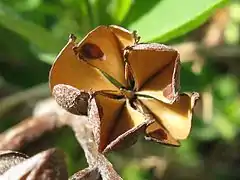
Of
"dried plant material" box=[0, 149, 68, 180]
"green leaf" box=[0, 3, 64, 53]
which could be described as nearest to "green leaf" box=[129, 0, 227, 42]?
"green leaf" box=[0, 3, 64, 53]

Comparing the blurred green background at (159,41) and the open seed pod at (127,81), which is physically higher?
the blurred green background at (159,41)

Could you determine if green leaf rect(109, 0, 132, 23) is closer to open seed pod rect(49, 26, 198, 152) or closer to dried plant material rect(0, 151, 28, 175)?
open seed pod rect(49, 26, 198, 152)

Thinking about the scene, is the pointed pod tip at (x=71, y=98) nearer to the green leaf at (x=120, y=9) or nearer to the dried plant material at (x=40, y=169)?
the dried plant material at (x=40, y=169)

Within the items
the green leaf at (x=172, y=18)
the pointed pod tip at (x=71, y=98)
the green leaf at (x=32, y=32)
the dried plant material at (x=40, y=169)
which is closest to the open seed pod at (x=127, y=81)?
the pointed pod tip at (x=71, y=98)

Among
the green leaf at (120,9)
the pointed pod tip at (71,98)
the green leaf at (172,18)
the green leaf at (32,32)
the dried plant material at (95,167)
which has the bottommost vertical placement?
the dried plant material at (95,167)

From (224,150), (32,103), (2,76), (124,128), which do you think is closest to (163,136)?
(124,128)

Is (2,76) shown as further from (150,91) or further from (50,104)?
(150,91)
